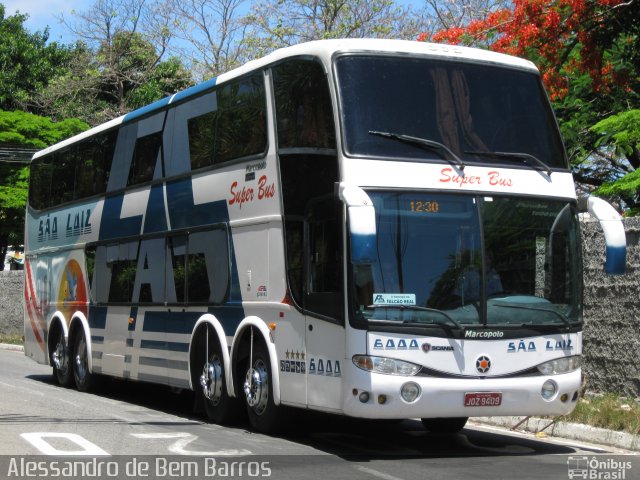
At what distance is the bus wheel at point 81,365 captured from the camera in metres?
18.1

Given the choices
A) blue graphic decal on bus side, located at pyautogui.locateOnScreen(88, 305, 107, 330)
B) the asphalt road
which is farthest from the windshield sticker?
blue graphic decal on bus side, located at pyautogui.locateOnScreen(88, 305, 107, 330)

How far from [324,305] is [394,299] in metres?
0.87

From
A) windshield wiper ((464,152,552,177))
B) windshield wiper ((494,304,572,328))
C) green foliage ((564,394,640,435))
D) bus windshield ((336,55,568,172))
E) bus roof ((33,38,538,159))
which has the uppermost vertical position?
bus roof ((33,38,538,159))

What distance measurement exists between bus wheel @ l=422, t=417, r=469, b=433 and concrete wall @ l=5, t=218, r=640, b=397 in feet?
8.04

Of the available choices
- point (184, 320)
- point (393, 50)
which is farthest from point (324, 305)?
point (184, 320)

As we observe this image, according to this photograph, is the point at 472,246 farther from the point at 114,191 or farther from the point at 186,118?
the point at 114,191

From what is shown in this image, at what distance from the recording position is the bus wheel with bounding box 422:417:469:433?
41.9ft

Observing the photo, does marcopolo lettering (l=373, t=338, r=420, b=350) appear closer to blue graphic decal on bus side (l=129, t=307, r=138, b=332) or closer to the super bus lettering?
the super bus lettering

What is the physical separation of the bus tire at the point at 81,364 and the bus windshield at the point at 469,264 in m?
8.94

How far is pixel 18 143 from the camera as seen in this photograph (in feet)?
135

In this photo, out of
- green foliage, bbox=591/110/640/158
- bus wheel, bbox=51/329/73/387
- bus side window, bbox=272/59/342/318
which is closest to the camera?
bus side window, bbox=272/59/342/318

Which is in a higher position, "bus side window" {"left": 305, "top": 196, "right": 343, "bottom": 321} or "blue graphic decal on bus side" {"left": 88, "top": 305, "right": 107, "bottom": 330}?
"bus side window" {"left": 305, "top": 196, "right": 343, "bottom": 321}

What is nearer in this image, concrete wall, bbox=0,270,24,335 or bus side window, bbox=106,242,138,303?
bus side window, bbox=106,242,138,303

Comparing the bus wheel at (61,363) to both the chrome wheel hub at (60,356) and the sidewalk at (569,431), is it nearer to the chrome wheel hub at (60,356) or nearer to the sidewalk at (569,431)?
the chrome wheel hub at (60,356)
